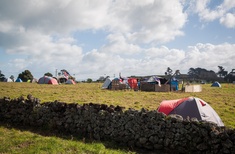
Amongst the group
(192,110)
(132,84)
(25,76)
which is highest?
(25,76)

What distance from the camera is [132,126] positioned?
8398mm

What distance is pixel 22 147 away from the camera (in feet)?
24.2

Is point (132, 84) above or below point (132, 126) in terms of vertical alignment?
above

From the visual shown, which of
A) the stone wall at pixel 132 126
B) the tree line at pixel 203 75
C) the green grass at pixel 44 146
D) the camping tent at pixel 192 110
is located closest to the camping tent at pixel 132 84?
the camping tent at pixel 192 110

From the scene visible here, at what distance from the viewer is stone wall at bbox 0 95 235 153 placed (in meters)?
7.26

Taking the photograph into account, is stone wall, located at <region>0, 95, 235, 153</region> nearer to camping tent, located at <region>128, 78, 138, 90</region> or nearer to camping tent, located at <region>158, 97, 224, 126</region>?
camping tent, located at <region>158, 97, 224, 126</region>

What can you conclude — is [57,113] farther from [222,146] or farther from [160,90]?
[160,90]

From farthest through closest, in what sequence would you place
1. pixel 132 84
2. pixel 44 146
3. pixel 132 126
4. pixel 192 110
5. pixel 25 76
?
1. pixel 25 76
2. pixel 132 84
3. pixel 192 110
4. pixel 132 126
5. pixel 44 146

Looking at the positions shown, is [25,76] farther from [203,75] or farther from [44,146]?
[203,75]

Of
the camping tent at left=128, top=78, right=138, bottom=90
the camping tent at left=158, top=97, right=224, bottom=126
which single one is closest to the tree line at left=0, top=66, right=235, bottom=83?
the camping tent at left=128, top=78, right=138, bottom=90

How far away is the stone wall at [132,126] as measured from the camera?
7258 millimetres

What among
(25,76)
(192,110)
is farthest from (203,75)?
(192,110)

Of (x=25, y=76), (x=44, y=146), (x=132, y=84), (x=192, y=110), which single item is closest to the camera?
(x=44, y=146)

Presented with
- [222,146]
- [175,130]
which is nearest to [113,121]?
[175,130]
